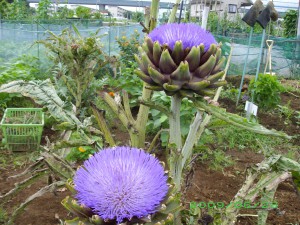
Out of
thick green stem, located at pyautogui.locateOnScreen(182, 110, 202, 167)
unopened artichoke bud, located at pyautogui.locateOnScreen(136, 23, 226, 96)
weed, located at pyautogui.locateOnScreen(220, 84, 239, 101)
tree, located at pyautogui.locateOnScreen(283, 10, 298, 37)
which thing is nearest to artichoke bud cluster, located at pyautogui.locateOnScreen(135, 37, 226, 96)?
unopened artichoke bud, located at pyautogui.locateOnScreen(136, 23, 226, 96)

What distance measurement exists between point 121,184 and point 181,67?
432 mm

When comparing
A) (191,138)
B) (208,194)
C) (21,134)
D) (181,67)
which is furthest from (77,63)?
(181,67)

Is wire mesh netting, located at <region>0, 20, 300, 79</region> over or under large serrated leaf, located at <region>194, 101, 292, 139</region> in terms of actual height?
under

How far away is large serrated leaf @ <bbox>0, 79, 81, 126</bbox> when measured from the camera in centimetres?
165

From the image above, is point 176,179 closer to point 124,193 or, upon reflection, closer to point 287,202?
point 124,193

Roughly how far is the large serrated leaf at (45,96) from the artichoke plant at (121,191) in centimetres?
70

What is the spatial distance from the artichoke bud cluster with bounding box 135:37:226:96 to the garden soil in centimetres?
47

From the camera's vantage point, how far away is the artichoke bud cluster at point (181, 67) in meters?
1.18

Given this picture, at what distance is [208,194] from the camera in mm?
2295

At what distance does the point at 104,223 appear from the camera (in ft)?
2.97

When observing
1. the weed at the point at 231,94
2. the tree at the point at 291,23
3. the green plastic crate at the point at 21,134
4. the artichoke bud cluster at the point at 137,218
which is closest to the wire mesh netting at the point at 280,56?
the weed at the point at 231,94

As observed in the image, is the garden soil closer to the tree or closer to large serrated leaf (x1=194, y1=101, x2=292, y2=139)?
large serrated leaf (x1=194, y1=101, x2=292, y2=139)

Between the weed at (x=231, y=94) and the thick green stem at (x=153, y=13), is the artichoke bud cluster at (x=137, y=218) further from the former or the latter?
the weed at (x=231, y=94)

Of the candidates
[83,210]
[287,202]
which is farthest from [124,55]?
[83,210]
